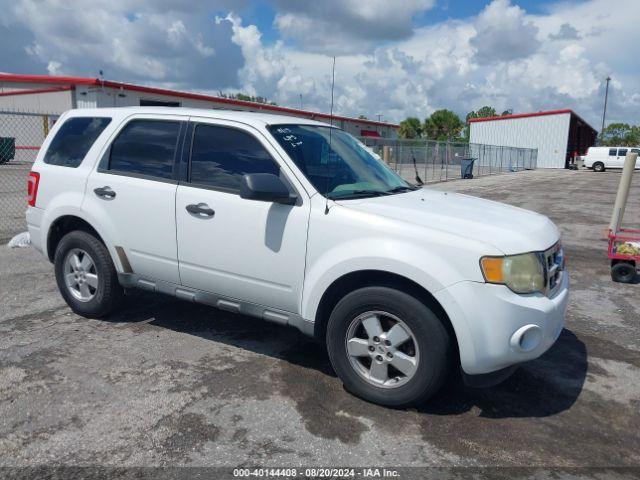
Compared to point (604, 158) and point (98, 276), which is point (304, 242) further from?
point (604, 158)

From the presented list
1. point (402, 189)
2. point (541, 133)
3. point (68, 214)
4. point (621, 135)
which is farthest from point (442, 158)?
point (621, 135)

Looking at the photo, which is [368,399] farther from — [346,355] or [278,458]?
[278,458]

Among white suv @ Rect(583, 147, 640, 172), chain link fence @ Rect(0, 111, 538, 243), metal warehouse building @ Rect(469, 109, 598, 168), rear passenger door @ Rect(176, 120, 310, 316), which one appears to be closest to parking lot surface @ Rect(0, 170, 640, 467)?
rear passenger door @ Rect(176, 120, 310, 316)

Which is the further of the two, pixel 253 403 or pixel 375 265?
pixel 253 403

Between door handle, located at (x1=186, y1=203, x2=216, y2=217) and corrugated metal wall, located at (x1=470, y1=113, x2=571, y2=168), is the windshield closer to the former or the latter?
door handle, located at (x1=186, y1=203, x2=216, y2=217)

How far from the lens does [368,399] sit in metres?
3.51

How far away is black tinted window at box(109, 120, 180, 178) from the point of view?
434cm

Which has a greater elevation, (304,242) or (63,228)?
(304,242)

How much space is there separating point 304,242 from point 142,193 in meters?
1.55

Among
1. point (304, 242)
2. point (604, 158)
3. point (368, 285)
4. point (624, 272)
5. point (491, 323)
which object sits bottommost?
point (624, 272)

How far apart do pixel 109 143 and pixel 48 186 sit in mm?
785

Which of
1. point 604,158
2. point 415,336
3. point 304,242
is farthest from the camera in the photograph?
point 604,158

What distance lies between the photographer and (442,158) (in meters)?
27.4

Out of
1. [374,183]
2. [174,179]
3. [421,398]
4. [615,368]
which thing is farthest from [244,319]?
[615,368]
